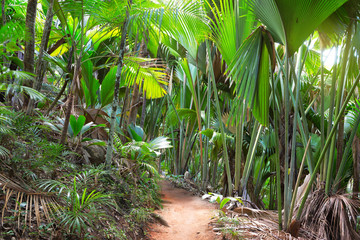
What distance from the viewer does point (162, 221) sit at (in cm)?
394

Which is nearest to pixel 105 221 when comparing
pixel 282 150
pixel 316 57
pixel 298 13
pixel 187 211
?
pixel 187 211

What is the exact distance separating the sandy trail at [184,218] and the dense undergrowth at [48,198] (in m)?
0.32

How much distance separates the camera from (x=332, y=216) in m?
3.04

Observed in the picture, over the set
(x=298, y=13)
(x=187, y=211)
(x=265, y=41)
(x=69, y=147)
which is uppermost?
(x=298, y=13)

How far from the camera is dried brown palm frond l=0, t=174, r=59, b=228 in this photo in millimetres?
2098

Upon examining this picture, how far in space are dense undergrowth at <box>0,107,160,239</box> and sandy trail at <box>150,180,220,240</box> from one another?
319mm

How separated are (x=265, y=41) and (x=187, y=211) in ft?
9.61

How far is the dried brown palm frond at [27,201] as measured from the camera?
2.10 m

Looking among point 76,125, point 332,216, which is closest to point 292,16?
point 332,216

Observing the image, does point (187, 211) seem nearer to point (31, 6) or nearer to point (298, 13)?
point (298, 13)

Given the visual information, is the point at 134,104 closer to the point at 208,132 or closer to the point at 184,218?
the point at 208,132

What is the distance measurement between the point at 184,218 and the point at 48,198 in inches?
93.9

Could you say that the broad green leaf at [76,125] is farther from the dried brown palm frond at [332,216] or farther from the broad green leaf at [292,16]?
the dried brown palm frond at [332,216]

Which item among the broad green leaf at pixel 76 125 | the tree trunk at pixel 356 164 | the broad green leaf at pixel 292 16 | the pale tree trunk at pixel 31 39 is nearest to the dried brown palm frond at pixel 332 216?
the tree trunk at pixel 356 164
